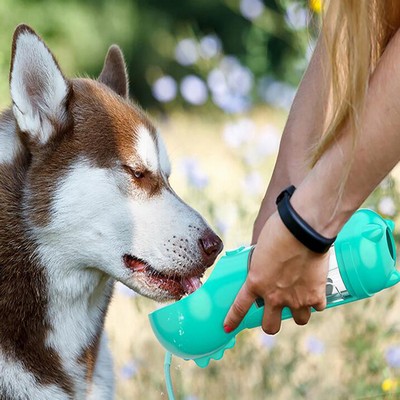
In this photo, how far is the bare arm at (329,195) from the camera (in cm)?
223

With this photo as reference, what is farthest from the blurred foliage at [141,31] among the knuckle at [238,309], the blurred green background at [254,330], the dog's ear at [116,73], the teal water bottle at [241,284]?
the knuckle at [238,309]

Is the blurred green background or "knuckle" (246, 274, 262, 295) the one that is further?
the blurred green background

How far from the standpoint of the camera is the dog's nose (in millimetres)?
3004

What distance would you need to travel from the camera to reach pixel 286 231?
7.41ft

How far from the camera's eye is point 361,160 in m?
2.24

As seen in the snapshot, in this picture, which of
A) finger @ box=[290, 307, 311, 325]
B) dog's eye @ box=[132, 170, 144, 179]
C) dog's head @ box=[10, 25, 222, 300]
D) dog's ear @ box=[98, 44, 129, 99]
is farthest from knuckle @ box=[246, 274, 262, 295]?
dog's ear @ box=[98, 44, 129, 99]

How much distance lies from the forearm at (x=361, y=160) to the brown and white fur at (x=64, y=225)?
0.77 meters

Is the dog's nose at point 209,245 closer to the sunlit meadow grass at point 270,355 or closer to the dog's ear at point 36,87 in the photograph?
the dog's ear at point 36,87

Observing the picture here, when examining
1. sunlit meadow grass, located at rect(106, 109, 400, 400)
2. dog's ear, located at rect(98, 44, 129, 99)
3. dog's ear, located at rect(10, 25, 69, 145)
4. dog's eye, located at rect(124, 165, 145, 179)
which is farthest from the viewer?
sunlit meadow grass, located at rect(106, 109, 400, 400)

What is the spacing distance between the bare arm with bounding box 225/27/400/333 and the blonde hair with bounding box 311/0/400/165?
0.04 m

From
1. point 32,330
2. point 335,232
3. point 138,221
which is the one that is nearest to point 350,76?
point 335,232

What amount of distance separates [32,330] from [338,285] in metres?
0.93

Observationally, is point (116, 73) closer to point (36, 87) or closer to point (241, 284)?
point (36, 87)

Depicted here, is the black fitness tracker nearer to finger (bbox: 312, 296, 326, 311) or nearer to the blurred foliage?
finger (bbox: 312, 296, 326, 311)
